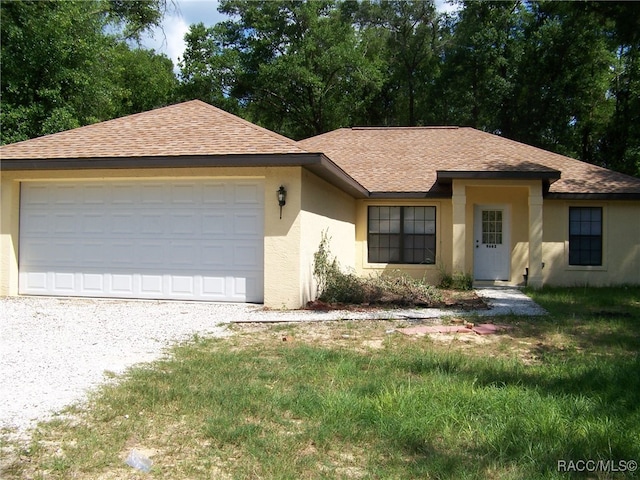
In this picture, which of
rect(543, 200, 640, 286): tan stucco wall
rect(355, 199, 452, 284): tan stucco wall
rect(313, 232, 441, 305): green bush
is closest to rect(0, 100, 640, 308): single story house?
rect(313, 232, 441, 305): green bush

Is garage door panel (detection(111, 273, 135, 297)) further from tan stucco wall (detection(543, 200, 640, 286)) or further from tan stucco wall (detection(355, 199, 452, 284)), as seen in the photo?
tan stucco wall (detection(543, 200, 640, 286))

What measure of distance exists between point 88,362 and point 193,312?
3467mm

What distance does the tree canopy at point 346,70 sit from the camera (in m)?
18.9

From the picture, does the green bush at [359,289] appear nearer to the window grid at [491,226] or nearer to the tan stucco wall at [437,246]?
the tan stucco wall at [437,246]

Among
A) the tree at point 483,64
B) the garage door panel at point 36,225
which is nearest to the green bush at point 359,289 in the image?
the garage door panel at point 36,225

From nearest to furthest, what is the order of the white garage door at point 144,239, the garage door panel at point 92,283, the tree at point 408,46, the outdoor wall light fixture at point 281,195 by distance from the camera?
the outdoor wall light fixture at point 281,195, the white garage door at point 144,239, the garage door panel at point 92,283, the tree at point 408,46

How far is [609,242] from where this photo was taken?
49.4 feet

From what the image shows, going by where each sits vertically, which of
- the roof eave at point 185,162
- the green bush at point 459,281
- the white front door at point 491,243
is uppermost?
the roof eave at point 185,162

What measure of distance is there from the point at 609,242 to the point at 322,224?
8.89 m

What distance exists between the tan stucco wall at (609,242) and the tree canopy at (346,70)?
29.4ft

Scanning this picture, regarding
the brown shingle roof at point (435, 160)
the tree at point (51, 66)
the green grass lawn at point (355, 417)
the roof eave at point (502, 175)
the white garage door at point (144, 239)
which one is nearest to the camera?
the green grass lawn at point (355, 417)

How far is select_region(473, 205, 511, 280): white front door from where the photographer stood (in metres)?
15.2

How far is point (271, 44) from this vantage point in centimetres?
2952

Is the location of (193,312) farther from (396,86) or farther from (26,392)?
(396,86)
